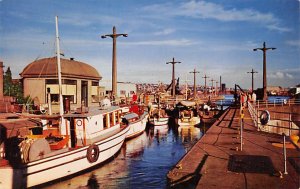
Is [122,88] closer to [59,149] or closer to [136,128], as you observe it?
[136,128]

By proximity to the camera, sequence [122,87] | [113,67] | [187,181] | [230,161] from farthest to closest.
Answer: [122,87]
[113,67]
[230,161]
[187,181]

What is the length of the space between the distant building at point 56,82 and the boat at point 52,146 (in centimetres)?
1996

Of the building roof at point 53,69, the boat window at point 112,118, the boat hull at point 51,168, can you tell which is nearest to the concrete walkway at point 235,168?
the boat hull at point 51,168

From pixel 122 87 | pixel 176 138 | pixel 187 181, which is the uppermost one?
pixel 122 87

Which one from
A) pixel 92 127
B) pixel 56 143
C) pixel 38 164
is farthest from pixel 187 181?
pixel 92 127

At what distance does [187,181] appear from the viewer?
1035 cm

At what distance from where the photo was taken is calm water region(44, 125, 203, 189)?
1597 centimetres

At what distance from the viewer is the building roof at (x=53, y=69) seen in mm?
42888

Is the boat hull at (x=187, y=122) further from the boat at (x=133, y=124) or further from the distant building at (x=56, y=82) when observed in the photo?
the distant building at (x=56, y=82)

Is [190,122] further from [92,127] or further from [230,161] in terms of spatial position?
→ [230,161]

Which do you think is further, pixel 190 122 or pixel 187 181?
pixel 190 122

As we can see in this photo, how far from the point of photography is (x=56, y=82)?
42.5m

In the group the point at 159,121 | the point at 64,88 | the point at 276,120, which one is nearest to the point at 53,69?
the point at 64,88

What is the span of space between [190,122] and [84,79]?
18388 millimetres
